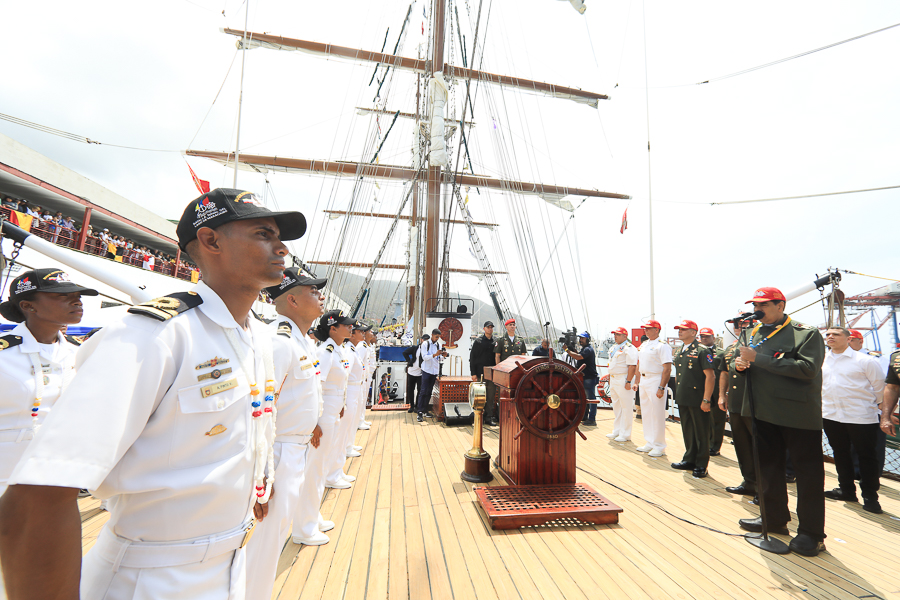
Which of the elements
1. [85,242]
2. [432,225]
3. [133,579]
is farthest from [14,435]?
[85,242]

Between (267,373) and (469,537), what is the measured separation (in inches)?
96.8

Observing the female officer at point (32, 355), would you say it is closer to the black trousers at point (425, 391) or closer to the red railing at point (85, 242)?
the black trousers at point (425, 391)

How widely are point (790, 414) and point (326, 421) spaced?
366 cm

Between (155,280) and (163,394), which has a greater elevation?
(155,280)

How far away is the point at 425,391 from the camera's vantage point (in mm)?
8008

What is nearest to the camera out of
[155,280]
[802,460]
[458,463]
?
[802,460]

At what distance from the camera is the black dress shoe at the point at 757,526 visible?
314 centimetres

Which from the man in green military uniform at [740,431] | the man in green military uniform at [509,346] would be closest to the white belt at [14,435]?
the man in green military uniform at [740,431]

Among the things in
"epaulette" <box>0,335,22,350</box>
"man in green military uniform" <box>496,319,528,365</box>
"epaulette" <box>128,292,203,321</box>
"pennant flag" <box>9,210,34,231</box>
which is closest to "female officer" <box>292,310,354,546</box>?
"epaulette" <box>0,335,22,350</box>

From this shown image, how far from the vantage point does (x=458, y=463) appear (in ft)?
16.2

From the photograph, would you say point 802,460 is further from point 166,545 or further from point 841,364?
point 166,545

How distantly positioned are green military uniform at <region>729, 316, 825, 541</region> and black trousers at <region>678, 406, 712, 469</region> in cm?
155

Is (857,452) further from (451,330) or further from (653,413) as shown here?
(451,330)

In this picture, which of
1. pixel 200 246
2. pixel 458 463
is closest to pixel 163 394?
pixel 200 246
